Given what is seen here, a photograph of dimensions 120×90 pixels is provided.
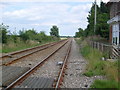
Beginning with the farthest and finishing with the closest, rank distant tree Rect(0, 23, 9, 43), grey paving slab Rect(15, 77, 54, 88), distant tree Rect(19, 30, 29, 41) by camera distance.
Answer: distant tree Rect(19, 30, 29, 41)
distant tree Rect(0, 23, 9, 43)
grey paving slab Rect(15, 77, 54, 88)

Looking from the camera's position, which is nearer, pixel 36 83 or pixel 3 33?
pixel 36 83

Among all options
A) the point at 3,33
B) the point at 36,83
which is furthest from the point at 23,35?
the point at 36,83

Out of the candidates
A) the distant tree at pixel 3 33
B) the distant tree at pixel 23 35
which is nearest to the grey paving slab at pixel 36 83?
the distant tree at pixel 3 33

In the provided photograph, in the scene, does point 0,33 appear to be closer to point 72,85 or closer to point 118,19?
point 118,19

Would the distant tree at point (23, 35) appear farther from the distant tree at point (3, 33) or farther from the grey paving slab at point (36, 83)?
the grey paving slab at point (36, 83)

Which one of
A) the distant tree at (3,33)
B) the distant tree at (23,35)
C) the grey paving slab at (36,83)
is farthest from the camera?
the distant tree at (23,35)

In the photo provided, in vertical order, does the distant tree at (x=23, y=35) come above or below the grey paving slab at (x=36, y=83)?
above

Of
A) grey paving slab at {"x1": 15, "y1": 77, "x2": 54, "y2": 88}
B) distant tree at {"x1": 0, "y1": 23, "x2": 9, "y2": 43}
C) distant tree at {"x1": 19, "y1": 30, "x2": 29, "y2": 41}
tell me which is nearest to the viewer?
grey paving slab at {"x1": 15, "y1": 77, "x2": 54, "y2": 88}

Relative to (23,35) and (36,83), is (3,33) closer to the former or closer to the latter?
(23,35)

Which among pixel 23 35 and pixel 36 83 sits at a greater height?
pixel 23 35

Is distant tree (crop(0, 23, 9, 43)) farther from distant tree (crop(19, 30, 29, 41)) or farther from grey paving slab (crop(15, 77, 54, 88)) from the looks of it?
grey paving slab (crop(15, 77, 54, 88))

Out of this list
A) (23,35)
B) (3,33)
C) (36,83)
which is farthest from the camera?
(23,35)

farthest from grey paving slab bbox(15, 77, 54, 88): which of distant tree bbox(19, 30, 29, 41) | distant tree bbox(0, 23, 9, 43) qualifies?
distant tree bbox(19, 30, 29, 41)

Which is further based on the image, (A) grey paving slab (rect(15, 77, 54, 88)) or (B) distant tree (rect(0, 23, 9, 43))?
(B) distant tree (rect(0, 23, 9, 43))
